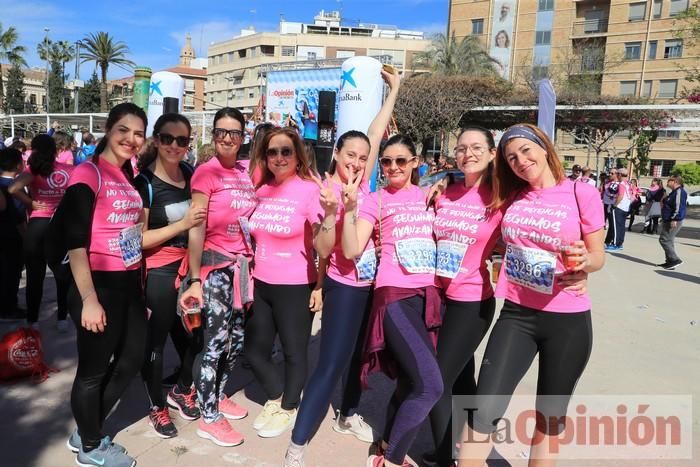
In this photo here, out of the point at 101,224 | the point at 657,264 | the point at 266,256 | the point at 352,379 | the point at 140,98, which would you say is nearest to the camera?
the point at 101,224

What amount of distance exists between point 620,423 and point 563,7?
167 feet

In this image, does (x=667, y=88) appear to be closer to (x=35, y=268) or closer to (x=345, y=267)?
(x=345, y=267)

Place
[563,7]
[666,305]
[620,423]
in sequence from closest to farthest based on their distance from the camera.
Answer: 1. [620,423]
2. [666,305]
3. [563,7]

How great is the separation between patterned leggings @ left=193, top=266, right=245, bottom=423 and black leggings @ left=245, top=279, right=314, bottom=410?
154mm

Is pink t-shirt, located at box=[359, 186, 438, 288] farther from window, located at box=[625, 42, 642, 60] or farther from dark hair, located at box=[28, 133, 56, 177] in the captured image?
window, located at box=[625, 42, 642, 60]

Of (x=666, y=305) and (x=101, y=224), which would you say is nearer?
(x=101, y=224)

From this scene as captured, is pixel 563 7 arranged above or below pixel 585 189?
above

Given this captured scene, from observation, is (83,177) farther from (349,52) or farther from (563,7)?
(349,52)

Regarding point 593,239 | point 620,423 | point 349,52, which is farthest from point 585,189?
point 349,52

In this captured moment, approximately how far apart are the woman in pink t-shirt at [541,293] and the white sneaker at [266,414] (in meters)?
1.26

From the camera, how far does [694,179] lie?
36250mm

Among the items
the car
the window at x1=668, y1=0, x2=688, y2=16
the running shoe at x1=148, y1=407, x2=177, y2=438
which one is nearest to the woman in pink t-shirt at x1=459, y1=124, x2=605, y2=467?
the running shoe at x1=148, y1=407, x2=177, y2=438

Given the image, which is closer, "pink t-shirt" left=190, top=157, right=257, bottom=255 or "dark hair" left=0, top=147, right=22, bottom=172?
"pink t-shirt" left=190, top=157, right=257, bottom=255

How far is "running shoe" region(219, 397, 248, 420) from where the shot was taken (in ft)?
11.0
